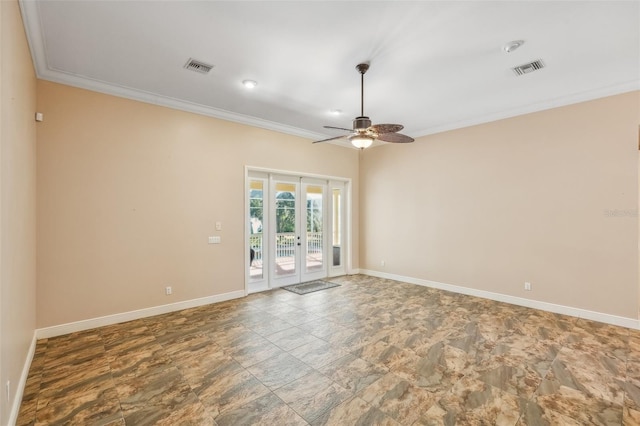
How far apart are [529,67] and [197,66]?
13.6ft

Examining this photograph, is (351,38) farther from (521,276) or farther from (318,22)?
(521,276)

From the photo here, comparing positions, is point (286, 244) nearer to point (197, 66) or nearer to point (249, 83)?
point (249, 83)

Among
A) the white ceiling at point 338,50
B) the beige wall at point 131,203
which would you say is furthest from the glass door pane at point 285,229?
the white ceiling at point 338,50

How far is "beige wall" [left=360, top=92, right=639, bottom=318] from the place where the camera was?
13.7 ft

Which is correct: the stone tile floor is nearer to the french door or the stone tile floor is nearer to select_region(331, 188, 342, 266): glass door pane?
the french door

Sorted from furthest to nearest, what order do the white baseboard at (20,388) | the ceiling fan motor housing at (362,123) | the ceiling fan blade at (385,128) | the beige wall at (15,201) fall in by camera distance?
the ceiling fan motor housing at (362,123)
the ceiling fan blade at (385,128)
the white baseboard at (20,388)
the beige wall at (15,201)

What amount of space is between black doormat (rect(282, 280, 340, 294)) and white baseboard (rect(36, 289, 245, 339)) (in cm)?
116

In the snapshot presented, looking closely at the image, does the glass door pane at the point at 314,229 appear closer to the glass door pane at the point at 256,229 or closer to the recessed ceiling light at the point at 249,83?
the glass door pane at the point at 256,229

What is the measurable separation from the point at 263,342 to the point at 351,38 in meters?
3.58

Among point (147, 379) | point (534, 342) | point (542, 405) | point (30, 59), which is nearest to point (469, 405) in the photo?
point (542, 405)

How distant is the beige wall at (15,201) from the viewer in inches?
76.5

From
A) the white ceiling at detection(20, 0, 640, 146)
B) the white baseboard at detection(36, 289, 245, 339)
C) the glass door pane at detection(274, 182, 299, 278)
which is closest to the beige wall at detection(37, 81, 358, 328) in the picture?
the white baseboard at detection(36, 289, 245, 339)

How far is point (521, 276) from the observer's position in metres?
5.00

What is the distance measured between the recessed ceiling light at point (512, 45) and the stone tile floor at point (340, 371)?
11.1ft
